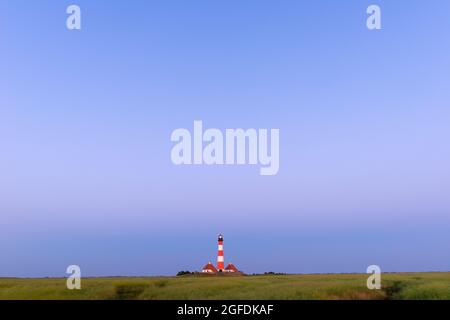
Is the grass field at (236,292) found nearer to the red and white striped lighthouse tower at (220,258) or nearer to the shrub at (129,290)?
the shrub at (129,290)

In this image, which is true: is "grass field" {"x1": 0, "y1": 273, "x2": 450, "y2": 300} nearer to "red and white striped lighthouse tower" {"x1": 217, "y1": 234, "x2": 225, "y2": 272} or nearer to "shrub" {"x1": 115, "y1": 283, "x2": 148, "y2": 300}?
"shrub" {"x1": 115, "y1": 283, "x2": 148, "y2": 300}

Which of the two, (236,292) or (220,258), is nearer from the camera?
(236,292)

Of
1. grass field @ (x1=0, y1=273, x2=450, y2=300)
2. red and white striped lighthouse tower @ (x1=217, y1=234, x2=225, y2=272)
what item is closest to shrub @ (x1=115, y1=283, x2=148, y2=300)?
grass field @ (x1=0, y1=273, x2=450, y2=300)

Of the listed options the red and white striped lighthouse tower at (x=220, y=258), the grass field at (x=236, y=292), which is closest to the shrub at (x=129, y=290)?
the grass field at (x=236, y=292)

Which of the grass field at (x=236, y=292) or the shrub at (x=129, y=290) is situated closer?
the grass field at (x=236, y=292)

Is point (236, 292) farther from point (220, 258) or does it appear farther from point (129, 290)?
point (220, 258)

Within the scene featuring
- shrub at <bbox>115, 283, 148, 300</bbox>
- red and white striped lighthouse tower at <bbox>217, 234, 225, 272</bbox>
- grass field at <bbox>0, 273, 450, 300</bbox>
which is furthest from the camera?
red and white striped lighthouse tower at <bbox>217, 234, 225, 272</bbox>

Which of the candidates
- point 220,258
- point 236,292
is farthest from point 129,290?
point 220,258
